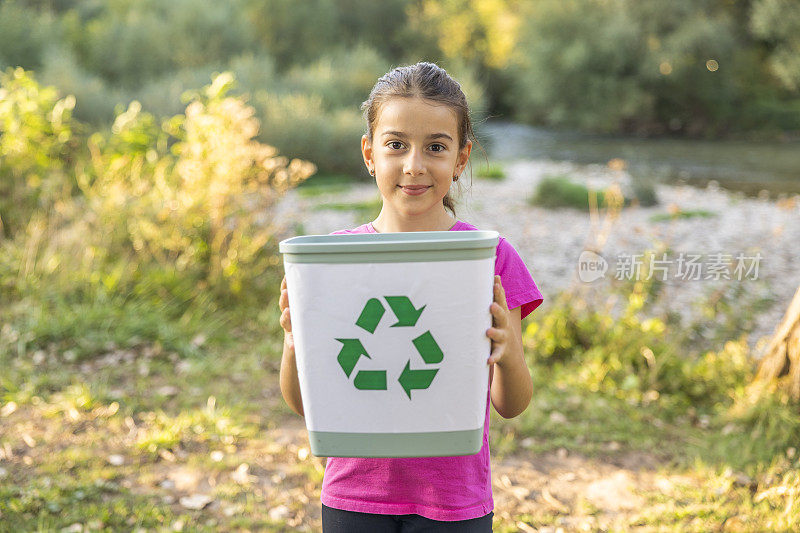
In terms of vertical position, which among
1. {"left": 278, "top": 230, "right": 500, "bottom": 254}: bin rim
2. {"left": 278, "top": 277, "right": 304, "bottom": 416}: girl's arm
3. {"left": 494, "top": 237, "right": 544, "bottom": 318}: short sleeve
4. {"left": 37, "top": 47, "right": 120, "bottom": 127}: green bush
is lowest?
{"left": 278, "top": 277, "right": 304, "bottom": 416}: girl's arm

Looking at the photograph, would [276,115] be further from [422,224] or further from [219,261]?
[422,224]

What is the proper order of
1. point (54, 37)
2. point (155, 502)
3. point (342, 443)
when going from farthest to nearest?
point (54, 37), point (155, 502), point (342, 443)

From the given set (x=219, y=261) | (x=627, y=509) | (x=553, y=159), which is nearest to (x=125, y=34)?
(x=553, y=159)

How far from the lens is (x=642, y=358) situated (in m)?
3.58

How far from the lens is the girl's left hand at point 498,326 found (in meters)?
0.96

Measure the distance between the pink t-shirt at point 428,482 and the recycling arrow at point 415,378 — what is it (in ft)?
0.86

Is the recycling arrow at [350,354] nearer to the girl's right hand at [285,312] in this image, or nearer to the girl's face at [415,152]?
the girl's right hand at [285,312]

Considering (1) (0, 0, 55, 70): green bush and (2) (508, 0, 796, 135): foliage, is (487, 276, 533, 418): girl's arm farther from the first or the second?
(2) (508, 0, 796, 135): foliage

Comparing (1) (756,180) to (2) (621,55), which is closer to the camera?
(1) (756,180)

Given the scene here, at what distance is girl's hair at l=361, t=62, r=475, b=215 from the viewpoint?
3.85ft

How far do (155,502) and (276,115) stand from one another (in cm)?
732

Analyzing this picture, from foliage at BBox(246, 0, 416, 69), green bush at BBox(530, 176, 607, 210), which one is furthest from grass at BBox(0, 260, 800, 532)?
foliage at BBox(246, 0, 416, 69)

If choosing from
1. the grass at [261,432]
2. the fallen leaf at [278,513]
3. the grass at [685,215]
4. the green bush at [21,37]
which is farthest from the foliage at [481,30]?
the fallen leaf at [278,513]

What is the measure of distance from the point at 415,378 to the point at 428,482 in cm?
31
